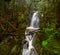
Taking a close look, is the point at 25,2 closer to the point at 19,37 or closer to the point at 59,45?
the point at 19,37

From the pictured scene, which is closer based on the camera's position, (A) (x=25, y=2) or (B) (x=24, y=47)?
(B) (x=24, y=47)

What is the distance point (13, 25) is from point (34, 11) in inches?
71.7

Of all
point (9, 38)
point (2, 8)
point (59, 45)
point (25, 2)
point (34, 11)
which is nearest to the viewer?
point (59, 45)

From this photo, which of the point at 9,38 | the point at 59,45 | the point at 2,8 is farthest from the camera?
the point at 2,8

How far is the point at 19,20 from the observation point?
381 centimetres

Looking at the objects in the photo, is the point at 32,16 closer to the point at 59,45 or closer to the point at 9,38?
the point at 9,38

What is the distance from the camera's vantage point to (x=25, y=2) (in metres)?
4.86

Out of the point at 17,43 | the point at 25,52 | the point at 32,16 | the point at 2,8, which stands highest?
the point at 2,8

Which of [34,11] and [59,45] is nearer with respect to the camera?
[59,45]

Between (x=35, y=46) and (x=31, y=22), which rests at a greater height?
(x=31, y=22)

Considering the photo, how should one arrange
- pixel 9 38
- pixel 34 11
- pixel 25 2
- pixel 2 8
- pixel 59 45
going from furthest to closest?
pixel 34 11
pixel 25 2
pixel 2 8
pixel 9 38
pixel 59 45

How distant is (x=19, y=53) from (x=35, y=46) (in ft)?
1.53

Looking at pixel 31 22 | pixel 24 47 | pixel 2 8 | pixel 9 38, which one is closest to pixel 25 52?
pixel 24 47

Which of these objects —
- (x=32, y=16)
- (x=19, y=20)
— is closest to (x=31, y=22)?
(x=32, y=16)
